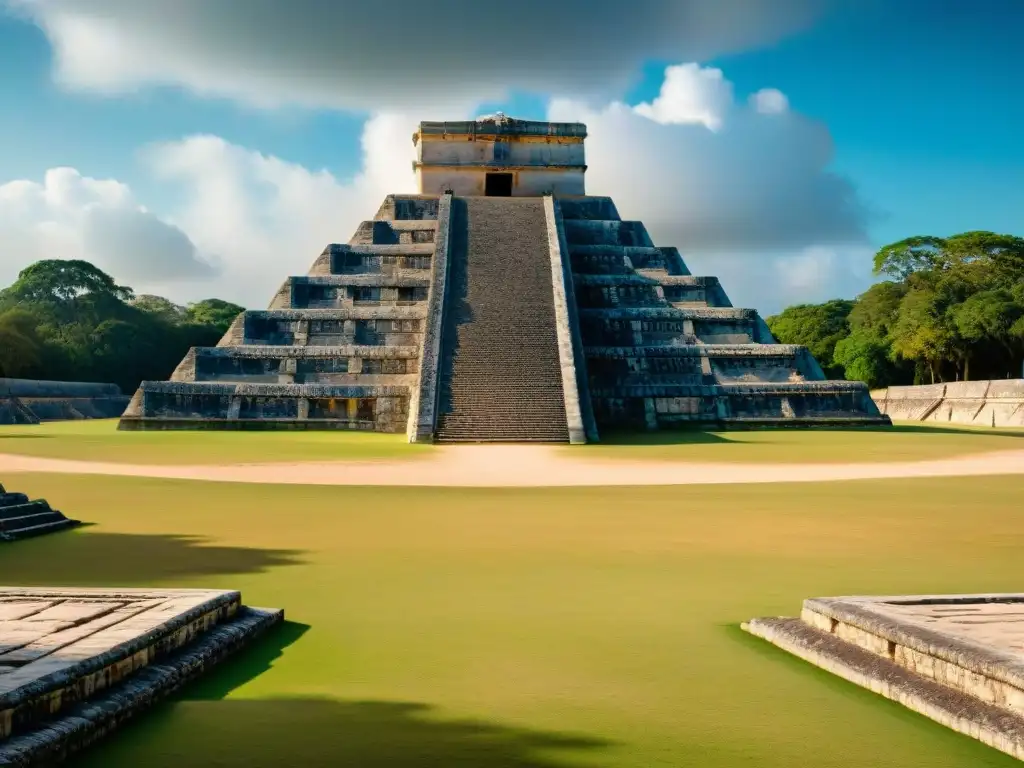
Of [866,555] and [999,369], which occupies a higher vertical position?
[999,369]

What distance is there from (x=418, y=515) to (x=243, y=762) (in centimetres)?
542

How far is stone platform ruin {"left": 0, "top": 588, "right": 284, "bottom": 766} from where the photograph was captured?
2.86 metres

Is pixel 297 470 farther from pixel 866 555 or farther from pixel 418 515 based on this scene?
pixel 866 555

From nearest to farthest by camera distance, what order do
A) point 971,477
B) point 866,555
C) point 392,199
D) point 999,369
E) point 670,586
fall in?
point 670,586, point 866,555, point 971,477, point 392,199, point 999,369

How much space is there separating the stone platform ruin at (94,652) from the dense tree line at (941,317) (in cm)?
4096

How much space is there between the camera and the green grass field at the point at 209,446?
47.3ft

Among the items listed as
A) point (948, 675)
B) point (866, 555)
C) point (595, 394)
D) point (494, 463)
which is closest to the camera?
point (948, 675)

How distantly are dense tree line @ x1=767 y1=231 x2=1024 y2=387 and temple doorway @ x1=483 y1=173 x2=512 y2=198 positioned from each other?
20476 millimetres

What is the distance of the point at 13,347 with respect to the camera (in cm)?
3859

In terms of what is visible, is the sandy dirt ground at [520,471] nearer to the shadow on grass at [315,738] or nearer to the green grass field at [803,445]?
the green grass field at [803,445]

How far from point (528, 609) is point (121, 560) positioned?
2.85m

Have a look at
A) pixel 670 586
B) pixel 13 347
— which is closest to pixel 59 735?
pixel 670 586

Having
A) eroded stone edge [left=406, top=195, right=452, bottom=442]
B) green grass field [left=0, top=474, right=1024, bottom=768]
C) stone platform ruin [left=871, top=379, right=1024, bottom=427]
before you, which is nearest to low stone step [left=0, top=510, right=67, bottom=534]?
green grass field [left=0, top=474, right=1024, bottom=768]

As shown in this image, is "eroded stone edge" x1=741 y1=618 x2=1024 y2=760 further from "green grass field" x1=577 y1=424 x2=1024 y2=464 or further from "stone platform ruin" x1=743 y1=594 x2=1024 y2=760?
"green grass field" x1=577 y1=424 x2=1024 y2=464
